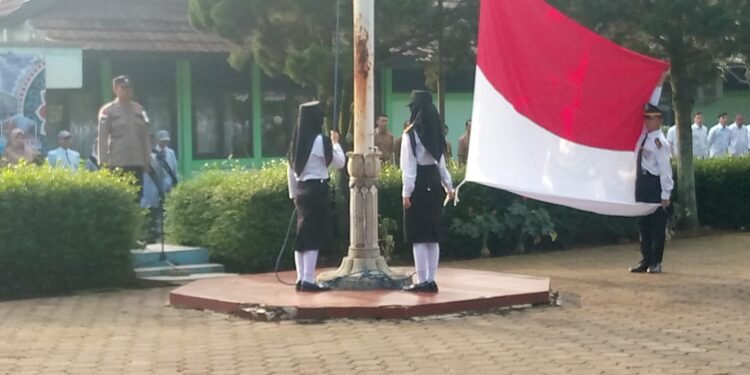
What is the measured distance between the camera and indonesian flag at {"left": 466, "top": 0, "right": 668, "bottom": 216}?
11.8 meters

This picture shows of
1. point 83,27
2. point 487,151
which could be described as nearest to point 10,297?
point 487,151

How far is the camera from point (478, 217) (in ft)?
53.6

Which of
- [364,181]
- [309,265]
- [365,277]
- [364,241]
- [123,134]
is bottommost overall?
[365,277]

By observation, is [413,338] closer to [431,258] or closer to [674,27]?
[431,258]

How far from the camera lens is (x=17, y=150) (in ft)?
53.7

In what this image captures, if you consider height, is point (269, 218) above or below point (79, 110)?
below

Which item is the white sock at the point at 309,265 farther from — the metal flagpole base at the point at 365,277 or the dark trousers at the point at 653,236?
the dark trousers at the point at 653,236

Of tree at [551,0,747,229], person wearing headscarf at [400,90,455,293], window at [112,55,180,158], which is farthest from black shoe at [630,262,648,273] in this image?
window at [112,55,180,158]

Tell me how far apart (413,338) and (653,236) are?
4851mm

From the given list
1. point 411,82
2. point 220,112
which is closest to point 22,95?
point 220,112

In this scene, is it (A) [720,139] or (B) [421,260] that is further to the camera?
(A) [720,139]

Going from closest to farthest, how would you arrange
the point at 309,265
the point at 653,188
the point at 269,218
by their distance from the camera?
the point at 309,265, the point at 653,188, the point at 269,218

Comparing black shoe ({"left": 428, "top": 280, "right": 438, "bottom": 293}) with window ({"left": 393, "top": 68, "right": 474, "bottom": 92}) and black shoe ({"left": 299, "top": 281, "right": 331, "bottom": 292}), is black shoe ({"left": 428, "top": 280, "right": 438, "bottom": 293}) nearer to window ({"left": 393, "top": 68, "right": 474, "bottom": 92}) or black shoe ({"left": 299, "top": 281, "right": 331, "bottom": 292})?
black shoe ({"left": 299, "top": 281, "right": 331, "bottom": 292})

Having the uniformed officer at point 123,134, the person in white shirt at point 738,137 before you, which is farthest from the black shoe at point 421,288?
the person in white shirt at point 738,137
